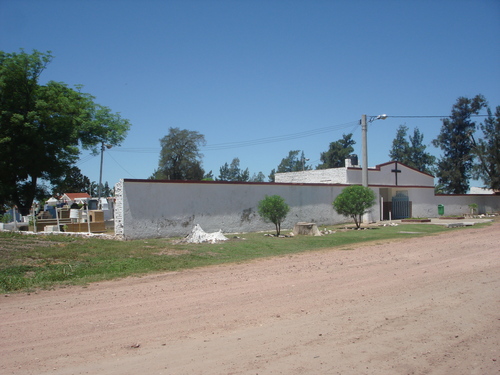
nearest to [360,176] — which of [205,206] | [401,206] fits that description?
[401,206]

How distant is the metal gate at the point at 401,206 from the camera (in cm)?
3837

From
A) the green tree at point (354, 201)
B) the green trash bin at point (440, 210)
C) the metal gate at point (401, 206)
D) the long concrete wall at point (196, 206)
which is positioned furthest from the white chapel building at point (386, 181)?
the long concrete wall at point (196, 206)

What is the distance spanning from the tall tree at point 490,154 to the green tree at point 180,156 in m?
33.5

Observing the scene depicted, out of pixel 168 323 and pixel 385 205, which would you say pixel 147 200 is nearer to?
pixel 168 323

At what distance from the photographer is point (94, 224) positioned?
25.0 m

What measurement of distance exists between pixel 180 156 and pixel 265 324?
5116 centimetres

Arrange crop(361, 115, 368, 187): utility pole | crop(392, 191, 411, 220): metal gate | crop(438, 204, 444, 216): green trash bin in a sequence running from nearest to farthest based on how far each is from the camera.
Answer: crop(361, 115, 368, 187): utility pole → crop(392, 191, 411, 220): metal gate → crop(438, 204, 444, 216): green trash bin

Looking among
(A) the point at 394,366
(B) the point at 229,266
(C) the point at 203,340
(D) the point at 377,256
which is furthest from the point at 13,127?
(A) the point at 394,366

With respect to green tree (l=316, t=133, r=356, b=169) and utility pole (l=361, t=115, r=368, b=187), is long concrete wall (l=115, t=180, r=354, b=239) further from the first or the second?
green tree (l=316, t=133, r=356, b=169)

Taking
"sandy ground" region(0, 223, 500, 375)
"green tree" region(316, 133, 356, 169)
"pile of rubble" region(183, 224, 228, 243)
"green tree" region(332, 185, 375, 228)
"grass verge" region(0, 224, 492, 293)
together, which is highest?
"green tree" region(316, 133, 356, 169)

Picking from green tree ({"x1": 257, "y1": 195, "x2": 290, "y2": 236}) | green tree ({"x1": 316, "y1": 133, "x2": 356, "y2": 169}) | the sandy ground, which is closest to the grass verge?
the sandy ground

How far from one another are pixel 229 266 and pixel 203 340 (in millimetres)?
6944

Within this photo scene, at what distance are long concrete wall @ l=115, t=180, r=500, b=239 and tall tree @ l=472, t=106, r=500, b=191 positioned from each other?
2863 centimetres

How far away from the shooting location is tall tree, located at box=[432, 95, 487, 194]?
57469 millimetres
